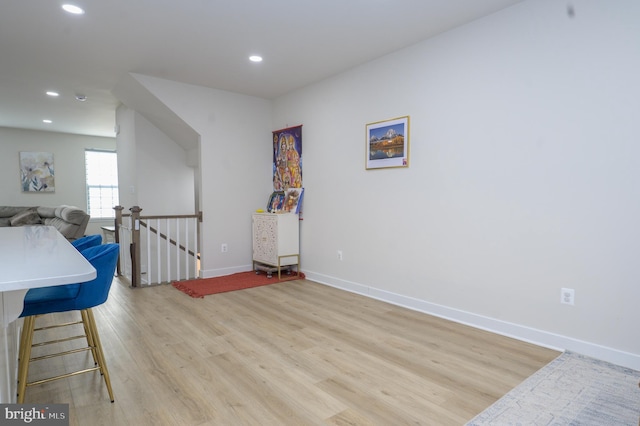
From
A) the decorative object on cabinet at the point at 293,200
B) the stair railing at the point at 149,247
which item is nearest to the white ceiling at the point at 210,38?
the decorative object on cabinet at the point at 293,200

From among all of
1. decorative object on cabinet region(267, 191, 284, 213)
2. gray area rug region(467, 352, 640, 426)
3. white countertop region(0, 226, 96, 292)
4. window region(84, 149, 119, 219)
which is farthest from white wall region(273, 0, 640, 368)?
window region(84, 149, 119, 219)

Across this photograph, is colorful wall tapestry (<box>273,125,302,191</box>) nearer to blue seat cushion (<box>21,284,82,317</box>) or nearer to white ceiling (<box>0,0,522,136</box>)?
white ceiling (<box>0,0,522,136</box>)

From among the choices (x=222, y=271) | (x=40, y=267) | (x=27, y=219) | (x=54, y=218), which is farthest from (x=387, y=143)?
(x=27, y=219)

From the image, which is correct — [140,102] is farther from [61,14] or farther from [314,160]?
[314,160]

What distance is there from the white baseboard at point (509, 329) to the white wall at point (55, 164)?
24.3 ft

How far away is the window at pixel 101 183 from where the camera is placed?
27.4 ft

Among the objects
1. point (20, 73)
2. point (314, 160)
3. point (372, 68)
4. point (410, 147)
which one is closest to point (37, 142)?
point (20, 73)

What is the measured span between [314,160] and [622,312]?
338cm

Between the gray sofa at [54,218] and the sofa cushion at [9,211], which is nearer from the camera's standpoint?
the gray sofa at [54,218]

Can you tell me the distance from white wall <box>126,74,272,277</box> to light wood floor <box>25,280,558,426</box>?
156 centimetres

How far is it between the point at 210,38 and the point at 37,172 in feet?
22.6

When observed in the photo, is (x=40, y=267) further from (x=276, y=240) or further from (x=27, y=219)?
(x=27, y=219)

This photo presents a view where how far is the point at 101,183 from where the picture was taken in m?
8.51

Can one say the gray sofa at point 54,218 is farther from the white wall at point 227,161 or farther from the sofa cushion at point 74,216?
the white wall at point 227,161
